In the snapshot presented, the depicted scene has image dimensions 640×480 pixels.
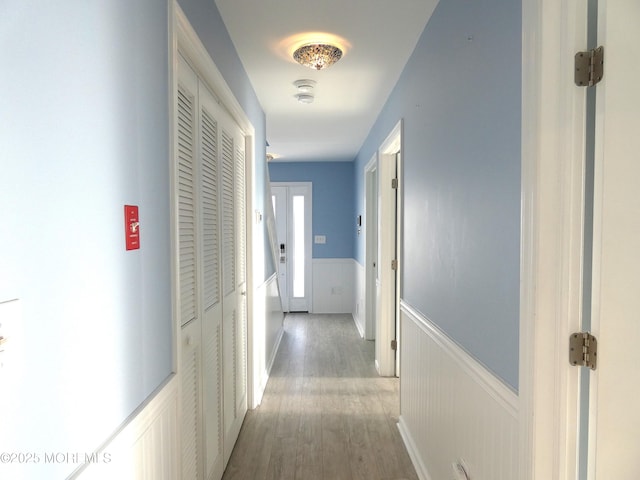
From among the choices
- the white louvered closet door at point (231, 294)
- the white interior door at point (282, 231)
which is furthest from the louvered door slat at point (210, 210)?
the white interior door at point (282, 231)

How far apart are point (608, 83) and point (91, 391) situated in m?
1.39

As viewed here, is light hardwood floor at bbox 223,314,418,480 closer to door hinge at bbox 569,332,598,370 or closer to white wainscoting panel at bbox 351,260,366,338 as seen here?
white wainscoting panel at bbox 351,260,366,338

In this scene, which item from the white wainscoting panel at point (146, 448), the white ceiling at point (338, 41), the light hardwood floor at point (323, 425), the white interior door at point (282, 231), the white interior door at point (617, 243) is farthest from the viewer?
the white interior door at point (282, 231)

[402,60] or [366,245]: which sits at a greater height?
[402,60]

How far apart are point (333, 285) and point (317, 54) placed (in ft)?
14.3

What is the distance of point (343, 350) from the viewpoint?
437 centimetres

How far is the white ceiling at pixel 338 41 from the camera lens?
1919mm

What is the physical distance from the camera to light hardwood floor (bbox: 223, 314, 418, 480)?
2201mm

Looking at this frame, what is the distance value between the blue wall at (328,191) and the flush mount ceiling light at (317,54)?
3834 mm

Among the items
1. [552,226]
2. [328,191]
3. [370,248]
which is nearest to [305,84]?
[552,226]

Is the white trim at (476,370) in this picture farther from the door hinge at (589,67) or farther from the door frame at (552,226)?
the door hinge at (589,67)

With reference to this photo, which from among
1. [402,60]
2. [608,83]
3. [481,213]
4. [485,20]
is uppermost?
[402,60]

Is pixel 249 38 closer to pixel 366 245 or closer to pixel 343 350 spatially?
pixel 366 245

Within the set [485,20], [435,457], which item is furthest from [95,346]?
[435,457]
